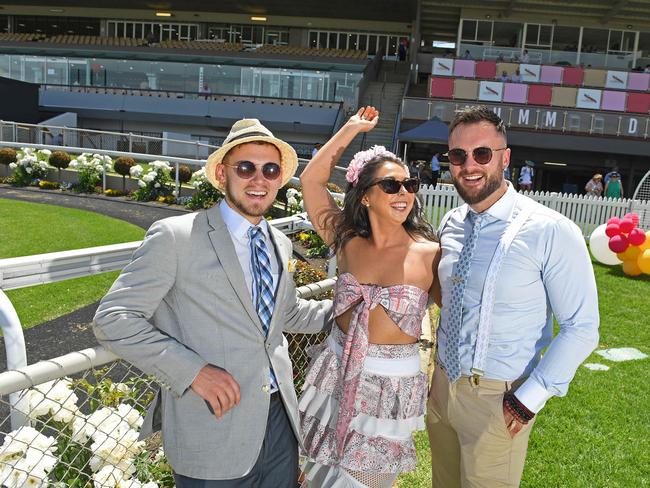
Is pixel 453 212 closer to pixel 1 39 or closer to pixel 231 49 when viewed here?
pixel 231 49

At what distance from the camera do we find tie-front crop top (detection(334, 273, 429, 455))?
2.57m

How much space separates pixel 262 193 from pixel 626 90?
2589 cm

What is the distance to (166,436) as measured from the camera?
2.15 meters

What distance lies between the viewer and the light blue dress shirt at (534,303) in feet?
7.93

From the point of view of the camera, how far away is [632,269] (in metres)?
11.1

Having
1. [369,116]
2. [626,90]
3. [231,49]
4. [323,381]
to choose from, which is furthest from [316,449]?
[231,49]

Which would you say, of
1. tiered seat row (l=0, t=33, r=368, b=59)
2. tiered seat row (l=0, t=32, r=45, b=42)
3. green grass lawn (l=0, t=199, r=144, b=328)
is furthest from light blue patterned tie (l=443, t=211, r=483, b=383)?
tiered seat row (l=0, t=32, r=45, b=42)

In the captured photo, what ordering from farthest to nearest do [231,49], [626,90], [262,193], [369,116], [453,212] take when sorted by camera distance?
[231,49]
[626,90]
[369,116]
[453,212]
[262,193]

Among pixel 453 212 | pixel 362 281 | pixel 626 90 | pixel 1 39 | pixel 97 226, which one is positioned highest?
pixel 1 39

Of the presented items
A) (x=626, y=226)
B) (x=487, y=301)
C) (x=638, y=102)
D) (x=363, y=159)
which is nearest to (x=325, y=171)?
(x=363, y=159)

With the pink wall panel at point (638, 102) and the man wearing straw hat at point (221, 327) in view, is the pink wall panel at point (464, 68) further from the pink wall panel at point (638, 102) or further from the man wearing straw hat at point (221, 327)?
the man wearing straw hat at point (221, 327)

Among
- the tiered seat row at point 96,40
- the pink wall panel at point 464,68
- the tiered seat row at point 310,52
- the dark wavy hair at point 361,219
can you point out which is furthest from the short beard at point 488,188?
the tiered seat row at point 96,40

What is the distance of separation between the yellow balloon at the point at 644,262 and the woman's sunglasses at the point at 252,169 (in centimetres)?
1044

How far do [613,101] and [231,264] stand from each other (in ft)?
84.3
